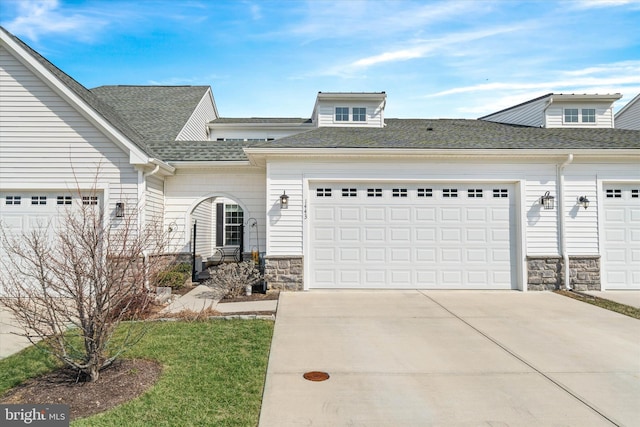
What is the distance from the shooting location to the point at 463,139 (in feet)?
33.8

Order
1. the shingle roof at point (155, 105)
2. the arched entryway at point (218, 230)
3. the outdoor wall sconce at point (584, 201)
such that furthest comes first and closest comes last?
1. the arched entryway at point (218, 230)
2. the shingle roof at point (155, 105)
3. the outdoor wall sconce at point (584, 201)

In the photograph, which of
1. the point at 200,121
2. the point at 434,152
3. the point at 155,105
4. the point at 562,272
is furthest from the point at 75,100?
the point at 562,272

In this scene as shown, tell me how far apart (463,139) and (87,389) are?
9951 millimetres

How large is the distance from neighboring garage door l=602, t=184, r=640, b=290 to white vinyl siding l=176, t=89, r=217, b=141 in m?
13.9

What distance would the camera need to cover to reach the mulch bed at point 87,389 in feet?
11.8

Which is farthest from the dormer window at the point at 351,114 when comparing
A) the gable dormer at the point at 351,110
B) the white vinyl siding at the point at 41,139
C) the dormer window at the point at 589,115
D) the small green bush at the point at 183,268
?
the dormer window at the point at 589,115

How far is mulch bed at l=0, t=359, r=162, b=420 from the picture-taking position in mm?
3594

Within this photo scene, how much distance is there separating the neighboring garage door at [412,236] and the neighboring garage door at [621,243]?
2475mm

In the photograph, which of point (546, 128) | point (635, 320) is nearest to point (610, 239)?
point (635, 320)

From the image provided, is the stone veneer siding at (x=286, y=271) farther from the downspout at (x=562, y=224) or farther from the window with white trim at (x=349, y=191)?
the downspout at (x=562, y=224)

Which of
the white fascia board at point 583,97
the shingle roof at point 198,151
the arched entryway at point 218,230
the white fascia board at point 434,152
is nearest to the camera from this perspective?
the white fascia board at point 434,152

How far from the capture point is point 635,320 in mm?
6832

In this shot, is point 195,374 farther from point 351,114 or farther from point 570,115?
point 570,115

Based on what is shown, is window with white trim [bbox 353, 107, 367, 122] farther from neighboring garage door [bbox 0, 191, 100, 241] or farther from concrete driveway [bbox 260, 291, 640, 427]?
neighboring garage door [bbox 0, 191, 100, 241]
